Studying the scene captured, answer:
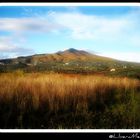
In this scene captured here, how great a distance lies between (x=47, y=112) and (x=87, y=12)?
83 centimetres

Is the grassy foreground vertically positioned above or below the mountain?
below

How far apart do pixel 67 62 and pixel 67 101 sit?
307mm

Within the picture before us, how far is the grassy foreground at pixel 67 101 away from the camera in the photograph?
311cm

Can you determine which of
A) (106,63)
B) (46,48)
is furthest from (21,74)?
(106,63)

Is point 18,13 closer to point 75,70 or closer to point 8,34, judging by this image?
point 8,34

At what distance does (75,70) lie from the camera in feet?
10.5

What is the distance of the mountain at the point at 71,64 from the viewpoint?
3.17 m

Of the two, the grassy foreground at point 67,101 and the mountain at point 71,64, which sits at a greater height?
the mountain at point 71,64

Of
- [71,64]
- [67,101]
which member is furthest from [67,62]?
[67,101]

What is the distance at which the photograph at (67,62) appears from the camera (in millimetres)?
3156

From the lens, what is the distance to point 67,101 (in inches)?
126

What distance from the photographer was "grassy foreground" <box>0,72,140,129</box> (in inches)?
122
